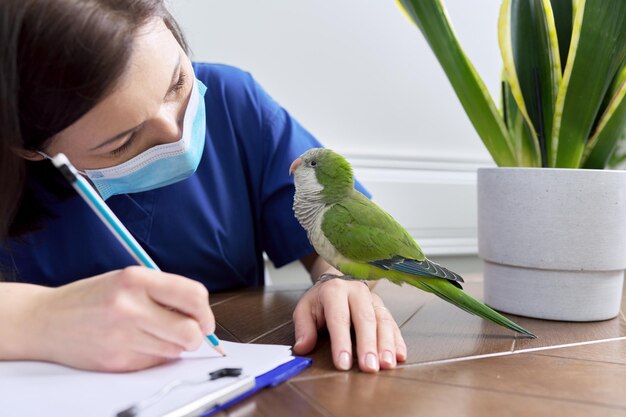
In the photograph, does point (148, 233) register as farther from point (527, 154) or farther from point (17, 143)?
point (527, 154)

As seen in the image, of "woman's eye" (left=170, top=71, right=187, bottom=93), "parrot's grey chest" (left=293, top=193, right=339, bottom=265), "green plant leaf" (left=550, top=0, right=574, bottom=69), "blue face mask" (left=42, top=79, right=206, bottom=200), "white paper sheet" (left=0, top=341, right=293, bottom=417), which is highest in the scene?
"green plant leaf" (left=550, top=0, right=574, bottom=69)

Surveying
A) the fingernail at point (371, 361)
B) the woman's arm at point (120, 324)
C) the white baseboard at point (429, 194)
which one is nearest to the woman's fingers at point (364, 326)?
the fingernail at point (371, 361)

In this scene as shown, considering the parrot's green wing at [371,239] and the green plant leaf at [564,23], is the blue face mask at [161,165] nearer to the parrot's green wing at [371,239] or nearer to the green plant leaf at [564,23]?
the parrot's green wing at [371,239]

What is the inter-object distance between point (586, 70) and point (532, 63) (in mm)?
57

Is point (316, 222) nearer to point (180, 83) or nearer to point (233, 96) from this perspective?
point (180, 83)

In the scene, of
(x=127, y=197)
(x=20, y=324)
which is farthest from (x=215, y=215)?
(x=20, y=324)

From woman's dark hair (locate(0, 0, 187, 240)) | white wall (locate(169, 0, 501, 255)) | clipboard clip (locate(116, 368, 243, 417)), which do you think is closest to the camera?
clipboard clip (locate(116, 368, 243, 417))

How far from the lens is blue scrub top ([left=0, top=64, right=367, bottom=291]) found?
644mm

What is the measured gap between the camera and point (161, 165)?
0.51 m

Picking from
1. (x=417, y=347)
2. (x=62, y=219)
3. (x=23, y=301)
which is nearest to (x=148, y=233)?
(x=62, y=219)

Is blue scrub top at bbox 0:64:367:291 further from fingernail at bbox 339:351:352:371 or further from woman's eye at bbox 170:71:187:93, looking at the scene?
fingernail at bbox 339:351:352:371

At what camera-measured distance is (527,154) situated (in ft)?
1.86

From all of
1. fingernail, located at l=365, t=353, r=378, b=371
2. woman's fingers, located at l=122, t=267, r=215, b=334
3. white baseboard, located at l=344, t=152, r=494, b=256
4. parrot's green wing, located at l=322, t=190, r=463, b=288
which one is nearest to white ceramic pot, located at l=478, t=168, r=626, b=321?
parrot's green wing, located at l=322, t=190, r=463, b=288

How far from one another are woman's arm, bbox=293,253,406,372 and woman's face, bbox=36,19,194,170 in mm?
202
